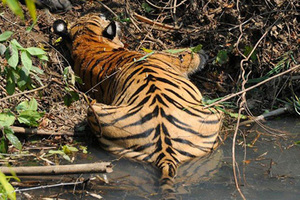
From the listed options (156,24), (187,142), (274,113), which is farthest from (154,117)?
(156,24)

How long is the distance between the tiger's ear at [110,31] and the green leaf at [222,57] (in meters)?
1.36

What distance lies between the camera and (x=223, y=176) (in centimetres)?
387

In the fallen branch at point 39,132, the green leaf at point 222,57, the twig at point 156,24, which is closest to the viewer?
the fallen branch at point 39,132

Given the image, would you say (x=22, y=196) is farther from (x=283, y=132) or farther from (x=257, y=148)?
(x=283, y=132)

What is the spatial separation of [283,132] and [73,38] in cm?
300

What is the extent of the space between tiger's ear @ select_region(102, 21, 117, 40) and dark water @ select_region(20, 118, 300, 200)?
6.81 feet

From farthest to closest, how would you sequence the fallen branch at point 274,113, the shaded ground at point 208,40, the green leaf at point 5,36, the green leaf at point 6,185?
the shaded ground at point 208,40 < the fallen branch at point 274,113 < the green leaf at point 5,36 < the green leaf at point 6,185

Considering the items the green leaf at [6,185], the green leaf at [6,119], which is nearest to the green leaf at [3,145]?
the green leaf at [6,119]

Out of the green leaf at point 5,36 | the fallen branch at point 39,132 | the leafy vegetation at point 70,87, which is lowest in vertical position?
the fallen branch at point 39,132

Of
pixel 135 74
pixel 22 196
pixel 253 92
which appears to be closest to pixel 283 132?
pixel 253 92

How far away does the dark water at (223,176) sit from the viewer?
3525mm

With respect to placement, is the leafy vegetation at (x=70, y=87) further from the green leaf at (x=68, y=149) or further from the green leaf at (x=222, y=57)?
the green leaf at (x=222, y=57)

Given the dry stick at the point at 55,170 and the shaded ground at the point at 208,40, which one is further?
the shaded ground at the point at 208,40

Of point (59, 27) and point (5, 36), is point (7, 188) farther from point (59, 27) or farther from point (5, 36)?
point (59, 27)
